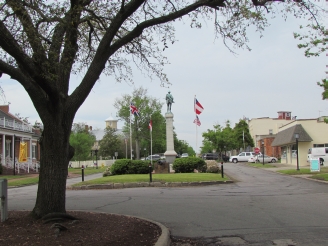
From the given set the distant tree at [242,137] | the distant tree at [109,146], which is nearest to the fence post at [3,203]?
the distant tree at [109,146]

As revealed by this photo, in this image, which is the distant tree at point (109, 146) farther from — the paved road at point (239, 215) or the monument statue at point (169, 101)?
the paved road at point (239, 215)

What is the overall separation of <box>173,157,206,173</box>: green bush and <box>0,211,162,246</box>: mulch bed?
1797cm

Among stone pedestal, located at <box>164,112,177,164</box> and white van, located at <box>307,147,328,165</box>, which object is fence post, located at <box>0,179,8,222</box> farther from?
white van, located at <box>307,147,328,165</box>

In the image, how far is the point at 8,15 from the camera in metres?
8.44

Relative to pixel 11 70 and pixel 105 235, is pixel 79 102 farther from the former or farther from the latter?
pixel 105 235

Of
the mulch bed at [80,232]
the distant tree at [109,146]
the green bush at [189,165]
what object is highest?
the distant tree at [109,146]

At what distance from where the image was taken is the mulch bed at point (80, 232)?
20.3 feet

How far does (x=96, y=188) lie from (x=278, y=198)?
9.91m

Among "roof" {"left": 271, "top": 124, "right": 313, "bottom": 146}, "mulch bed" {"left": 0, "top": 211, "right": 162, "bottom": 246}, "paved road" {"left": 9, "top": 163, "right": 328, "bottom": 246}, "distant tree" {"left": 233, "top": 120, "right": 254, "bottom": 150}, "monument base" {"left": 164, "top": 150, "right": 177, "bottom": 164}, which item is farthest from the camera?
"distant tree" {"left": 233, "top": 120, "right": 254, "bottom": 150}

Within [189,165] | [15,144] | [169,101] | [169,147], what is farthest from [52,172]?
[15,144]

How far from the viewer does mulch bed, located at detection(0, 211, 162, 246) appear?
6.18 metres

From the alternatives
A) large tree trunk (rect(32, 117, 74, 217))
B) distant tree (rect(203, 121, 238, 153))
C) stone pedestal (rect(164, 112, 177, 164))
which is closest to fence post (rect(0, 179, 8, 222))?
large tree trunk (rect(32, 117, 74, 217))

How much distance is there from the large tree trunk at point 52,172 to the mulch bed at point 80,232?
1.21ft

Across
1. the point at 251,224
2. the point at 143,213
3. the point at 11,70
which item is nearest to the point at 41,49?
the point at 11,70
